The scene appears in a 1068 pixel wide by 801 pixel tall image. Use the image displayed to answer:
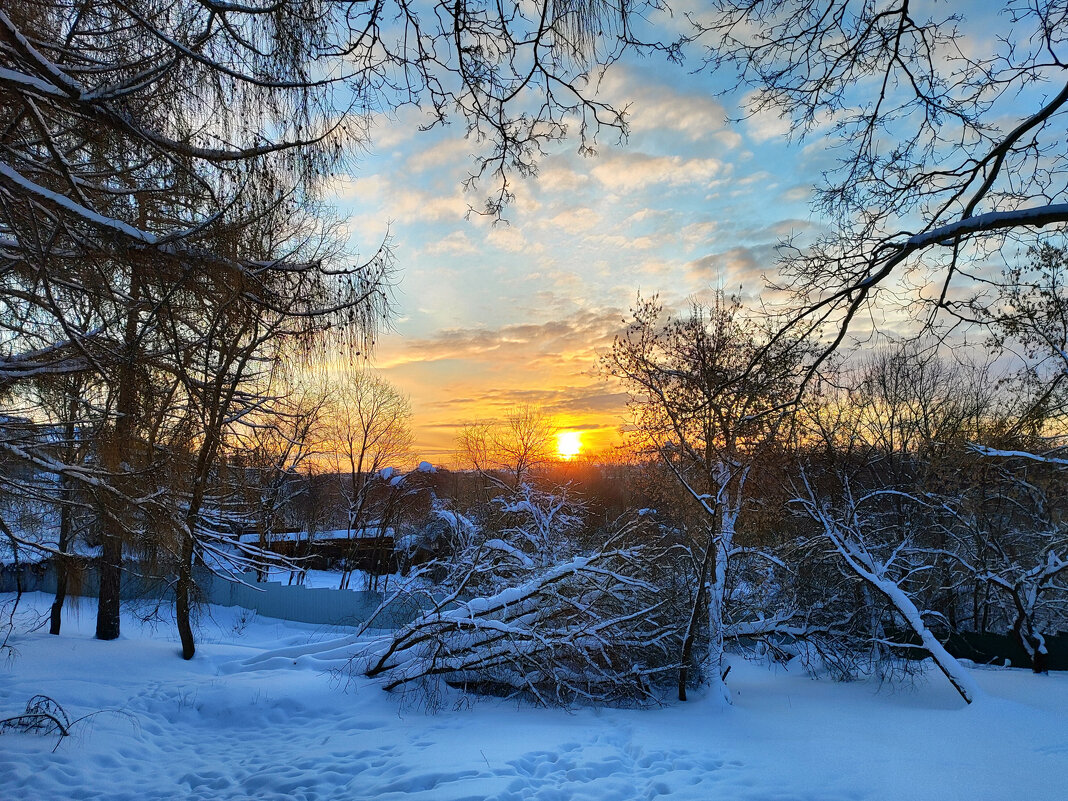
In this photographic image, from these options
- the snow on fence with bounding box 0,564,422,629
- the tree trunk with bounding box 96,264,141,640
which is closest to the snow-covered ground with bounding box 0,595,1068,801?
the tree trunk with bounding box 96,264,141,640

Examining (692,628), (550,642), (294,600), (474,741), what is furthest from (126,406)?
(294,600)

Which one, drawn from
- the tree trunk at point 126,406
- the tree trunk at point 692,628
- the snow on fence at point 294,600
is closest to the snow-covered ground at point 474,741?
the tree trunk at point 692,628

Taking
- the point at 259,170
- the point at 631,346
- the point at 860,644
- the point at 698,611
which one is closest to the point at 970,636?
the point at 860,644

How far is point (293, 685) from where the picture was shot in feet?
30.3

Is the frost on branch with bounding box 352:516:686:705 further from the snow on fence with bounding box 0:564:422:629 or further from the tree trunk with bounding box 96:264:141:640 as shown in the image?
the snow on fence with bounding box 0:564:422:629

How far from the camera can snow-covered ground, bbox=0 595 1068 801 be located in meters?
5.74

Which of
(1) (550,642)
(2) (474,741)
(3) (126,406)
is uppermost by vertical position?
(3) (126,406)

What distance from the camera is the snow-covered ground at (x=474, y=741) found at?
5742 millimetres

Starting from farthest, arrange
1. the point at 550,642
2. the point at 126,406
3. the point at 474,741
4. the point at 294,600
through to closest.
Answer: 1. the point at 294,600
2. the point at 550,642
3. the point at 474,741
4. the point at 126,406

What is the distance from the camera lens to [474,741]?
7.25 metres

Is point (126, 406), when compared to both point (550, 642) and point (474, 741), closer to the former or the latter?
point (474, 741)

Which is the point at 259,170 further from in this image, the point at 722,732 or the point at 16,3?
the point at 722,732

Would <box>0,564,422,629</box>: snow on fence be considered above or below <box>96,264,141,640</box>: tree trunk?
below

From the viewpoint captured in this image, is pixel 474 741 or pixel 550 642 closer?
pixel 474 741
